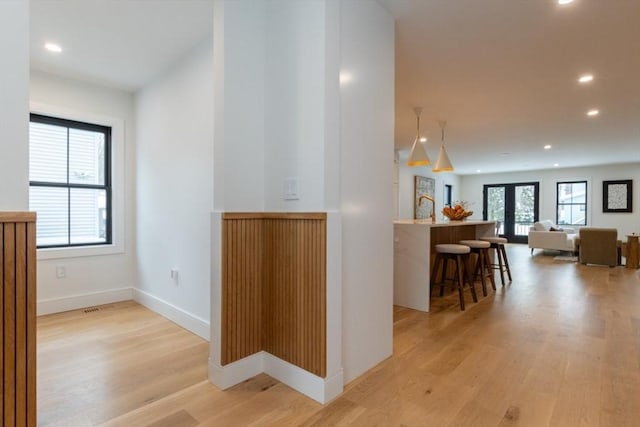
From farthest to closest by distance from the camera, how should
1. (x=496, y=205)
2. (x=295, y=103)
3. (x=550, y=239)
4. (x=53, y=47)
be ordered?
1. (x=496, y=205)
2. (x=550, y=239)
3. (x=53, y=47)
4. (x=295, y=103)

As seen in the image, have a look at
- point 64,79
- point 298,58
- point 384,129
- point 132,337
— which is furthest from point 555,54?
point 64,79

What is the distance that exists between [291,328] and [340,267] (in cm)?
50

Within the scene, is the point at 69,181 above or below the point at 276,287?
above

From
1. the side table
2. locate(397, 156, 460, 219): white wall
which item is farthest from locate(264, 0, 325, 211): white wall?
the side table

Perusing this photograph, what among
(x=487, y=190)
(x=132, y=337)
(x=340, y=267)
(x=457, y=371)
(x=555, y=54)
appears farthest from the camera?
(x=487, y=190)

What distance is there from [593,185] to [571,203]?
75 centimetres

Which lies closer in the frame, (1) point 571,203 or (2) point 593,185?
(2) point 593,185

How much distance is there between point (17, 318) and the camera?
1.25 metres

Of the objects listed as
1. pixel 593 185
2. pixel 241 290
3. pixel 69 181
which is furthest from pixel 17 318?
pixel 593 185

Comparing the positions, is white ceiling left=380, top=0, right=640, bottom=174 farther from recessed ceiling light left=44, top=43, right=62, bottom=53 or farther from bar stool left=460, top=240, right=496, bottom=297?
recessed ceiling light left=44, top=43, right=62, bottom=53

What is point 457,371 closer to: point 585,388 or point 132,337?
point 585,388

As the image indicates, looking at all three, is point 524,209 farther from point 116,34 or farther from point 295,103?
point 116,34

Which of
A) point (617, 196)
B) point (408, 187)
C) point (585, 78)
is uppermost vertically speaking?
point (585, 78)

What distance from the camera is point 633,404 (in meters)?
1.74
